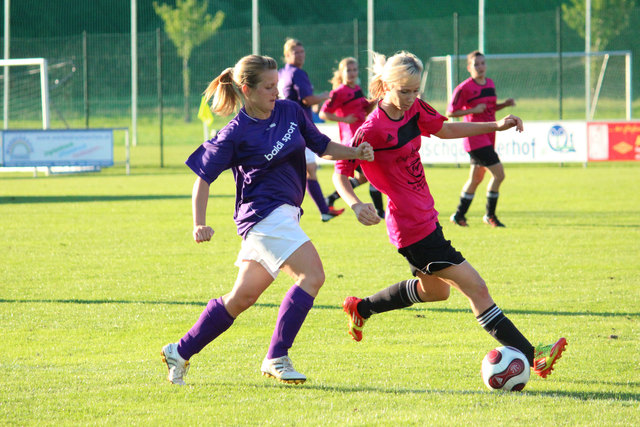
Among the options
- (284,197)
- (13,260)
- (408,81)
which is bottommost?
(13,260)

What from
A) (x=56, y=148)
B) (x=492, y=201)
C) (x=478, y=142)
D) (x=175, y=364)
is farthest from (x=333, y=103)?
(x=56, y=148)

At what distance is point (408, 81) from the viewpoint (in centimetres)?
445

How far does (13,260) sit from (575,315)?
18.0ft

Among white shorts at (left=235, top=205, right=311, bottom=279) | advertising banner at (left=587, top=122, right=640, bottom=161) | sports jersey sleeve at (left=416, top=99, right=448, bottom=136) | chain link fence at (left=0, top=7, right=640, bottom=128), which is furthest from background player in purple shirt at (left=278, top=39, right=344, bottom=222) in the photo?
chain link fence at (left=0, top=7, right=640, bottom=128)

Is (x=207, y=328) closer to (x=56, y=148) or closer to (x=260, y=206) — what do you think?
(x=260, y=206)

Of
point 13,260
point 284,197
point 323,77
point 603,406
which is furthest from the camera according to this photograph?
point 323,77

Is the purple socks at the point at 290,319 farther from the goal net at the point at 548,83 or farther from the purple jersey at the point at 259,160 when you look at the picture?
the goal net at the point at 548,83

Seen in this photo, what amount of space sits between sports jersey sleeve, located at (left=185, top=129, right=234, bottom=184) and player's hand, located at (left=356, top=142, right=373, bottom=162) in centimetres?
62

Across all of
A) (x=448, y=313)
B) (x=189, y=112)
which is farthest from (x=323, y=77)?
(x=448, y=313)

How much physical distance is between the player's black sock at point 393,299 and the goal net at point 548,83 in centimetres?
2491

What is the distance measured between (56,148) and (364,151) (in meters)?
15.6

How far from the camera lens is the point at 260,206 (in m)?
4.36

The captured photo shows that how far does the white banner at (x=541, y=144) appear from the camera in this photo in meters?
19.8

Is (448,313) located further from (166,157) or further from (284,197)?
(166,157)
